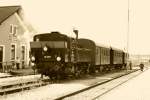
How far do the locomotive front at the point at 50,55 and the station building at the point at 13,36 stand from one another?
46.4 ft

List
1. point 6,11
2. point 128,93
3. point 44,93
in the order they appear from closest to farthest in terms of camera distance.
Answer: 1. point 44,93
2. point 128,93
3. point 6,11

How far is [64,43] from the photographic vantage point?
20.9 meters

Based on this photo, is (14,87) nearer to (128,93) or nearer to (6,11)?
(128,93)

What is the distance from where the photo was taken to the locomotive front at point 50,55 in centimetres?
2069

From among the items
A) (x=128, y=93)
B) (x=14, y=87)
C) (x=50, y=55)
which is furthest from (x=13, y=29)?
(x=128, y=93)

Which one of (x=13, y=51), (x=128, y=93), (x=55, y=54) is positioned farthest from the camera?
(x=13, y=51)

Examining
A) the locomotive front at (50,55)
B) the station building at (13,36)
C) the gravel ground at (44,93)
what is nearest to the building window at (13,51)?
the station building at (13,36)

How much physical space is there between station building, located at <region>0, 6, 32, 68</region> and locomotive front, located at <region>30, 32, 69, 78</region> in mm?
14154

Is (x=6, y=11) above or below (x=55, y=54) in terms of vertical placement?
above

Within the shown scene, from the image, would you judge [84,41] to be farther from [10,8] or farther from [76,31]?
[10,8]

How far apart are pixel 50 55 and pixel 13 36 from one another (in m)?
18.6

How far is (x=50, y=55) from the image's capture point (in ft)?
69.0

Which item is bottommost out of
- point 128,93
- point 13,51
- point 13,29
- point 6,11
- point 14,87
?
point 128,93

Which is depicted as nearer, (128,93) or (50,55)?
(128,93)
